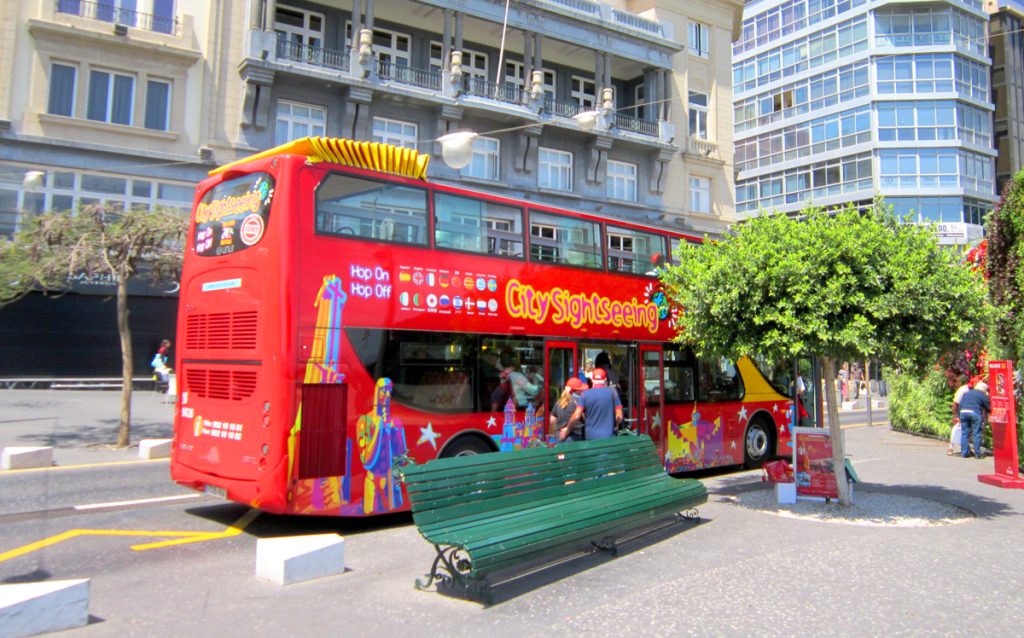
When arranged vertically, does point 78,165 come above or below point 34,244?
above

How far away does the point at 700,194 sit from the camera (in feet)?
109

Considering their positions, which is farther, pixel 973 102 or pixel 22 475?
pixel 973 102

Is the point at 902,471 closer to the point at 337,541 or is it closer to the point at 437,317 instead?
the point at 437,317

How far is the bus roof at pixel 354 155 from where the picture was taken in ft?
24.4

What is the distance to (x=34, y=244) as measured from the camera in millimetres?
13234

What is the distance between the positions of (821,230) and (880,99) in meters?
37.6

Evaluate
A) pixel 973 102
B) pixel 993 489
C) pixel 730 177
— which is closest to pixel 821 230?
pixel 993 489

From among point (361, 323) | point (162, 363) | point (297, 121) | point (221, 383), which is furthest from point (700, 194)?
point (221, 383)

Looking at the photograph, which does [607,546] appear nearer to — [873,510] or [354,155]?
[873,510]

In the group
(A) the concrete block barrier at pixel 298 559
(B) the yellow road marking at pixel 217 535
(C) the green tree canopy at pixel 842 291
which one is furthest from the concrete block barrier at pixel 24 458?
(C) the green tree canopy at pixel 842 291

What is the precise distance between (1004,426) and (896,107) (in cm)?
3480

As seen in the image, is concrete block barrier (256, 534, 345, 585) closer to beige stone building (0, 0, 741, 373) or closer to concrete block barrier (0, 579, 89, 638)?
concrete block barrier (0, 579, 89, 638)

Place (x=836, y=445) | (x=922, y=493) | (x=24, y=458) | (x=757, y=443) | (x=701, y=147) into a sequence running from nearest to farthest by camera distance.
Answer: (x=836, y=445) → (x=922, y=493) → (x=24, y=458) → (x=757, y=443) → (x=701, y=147)

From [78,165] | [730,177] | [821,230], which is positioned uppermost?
[730,177]
